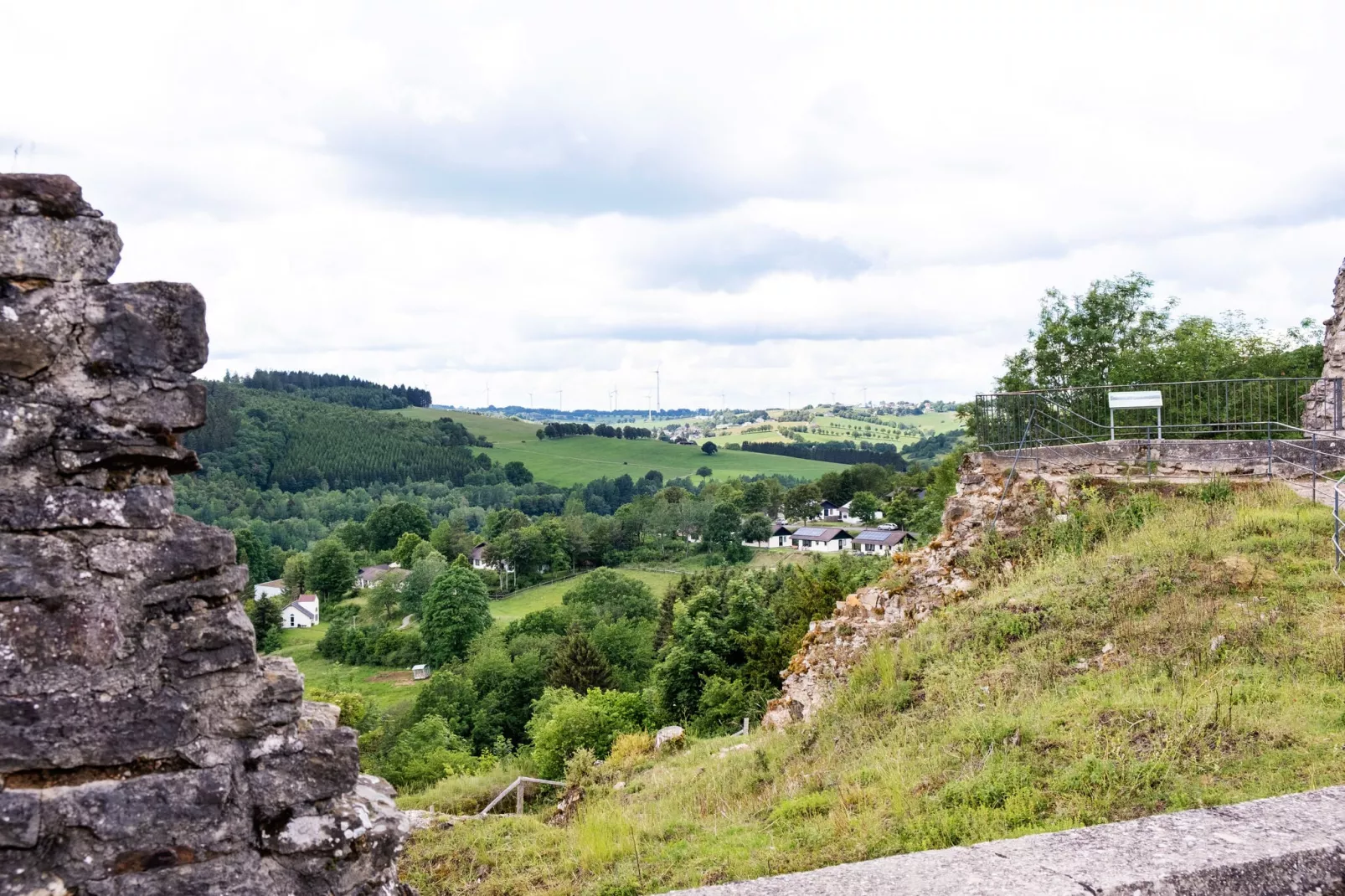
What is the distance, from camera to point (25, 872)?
131 inches

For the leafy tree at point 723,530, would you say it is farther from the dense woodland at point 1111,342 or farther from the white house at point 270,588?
the dense woodland at point 1111,342

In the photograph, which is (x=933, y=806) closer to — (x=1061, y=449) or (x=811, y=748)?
(x=811, y=748)

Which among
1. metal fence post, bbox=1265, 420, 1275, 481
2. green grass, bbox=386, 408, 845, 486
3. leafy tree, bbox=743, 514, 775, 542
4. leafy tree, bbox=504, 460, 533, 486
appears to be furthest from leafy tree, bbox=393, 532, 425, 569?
metal fence post, bbox=1265, 420, 1275, 481

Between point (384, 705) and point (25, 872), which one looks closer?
point (25, 872)

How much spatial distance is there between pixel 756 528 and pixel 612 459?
75.5 meters

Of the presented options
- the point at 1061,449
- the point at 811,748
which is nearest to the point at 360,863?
the point at 811,748

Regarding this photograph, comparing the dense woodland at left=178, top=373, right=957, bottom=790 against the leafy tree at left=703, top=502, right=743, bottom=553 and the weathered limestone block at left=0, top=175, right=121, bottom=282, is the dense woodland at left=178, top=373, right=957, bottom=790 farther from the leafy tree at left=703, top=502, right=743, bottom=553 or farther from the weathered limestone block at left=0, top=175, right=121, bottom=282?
the weathered limestone block at left=0, top=175, right=121, bottom=282

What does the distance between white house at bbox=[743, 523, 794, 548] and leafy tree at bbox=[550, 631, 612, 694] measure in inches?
2198

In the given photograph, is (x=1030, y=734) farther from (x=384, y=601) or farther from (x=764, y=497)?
(x=764, y=497)

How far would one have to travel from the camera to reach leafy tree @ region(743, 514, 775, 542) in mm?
97375

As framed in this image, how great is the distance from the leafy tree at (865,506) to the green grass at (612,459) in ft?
136

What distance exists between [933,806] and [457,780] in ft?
32.4

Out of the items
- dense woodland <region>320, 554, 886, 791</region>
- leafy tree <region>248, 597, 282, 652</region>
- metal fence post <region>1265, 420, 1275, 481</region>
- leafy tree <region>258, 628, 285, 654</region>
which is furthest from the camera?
leafy tree <region>248, 597, 282, 652</region>

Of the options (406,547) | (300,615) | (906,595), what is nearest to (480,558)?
(406,547)
